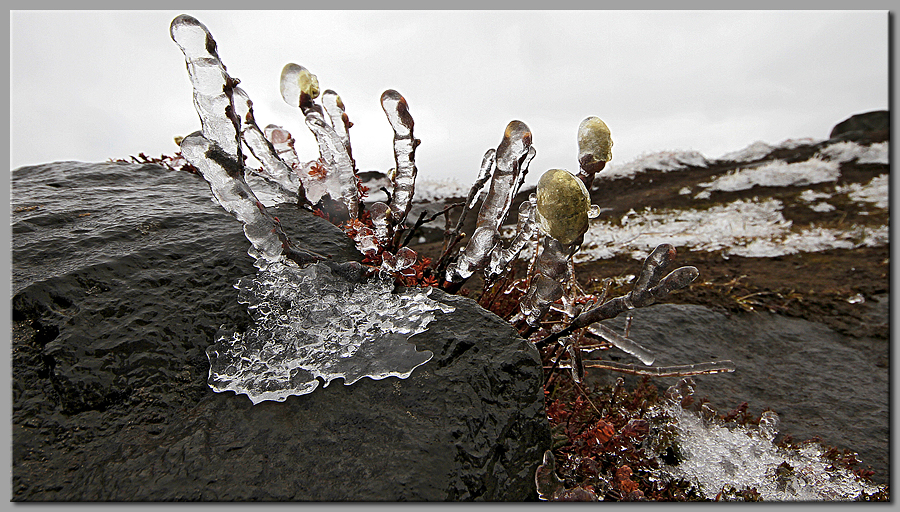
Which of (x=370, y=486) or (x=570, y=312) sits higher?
(x=570, y=312)

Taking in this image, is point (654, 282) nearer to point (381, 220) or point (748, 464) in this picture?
point (381, 220)

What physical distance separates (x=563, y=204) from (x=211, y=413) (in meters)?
1.42

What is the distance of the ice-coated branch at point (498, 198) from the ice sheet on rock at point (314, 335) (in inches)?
9.8

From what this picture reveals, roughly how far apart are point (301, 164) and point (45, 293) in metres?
1.52

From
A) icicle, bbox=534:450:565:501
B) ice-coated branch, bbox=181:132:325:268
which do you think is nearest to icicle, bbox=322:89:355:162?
ice-coated branch, bbox=181:132:325:268

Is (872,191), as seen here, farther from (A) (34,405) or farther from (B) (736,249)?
(A) (34,405)

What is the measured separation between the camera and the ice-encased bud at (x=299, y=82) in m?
2.56

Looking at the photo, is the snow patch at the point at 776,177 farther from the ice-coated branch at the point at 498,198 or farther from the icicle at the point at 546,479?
the icicle at the point at 546,479

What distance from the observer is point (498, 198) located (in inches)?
79.0

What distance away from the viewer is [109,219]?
92.7 inches

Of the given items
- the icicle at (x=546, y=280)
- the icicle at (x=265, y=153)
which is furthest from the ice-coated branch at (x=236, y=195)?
the icicle at (x=546, y=280)

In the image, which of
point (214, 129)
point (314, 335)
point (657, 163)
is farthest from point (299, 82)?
point (657, 163)

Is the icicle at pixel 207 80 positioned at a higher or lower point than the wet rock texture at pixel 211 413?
higher

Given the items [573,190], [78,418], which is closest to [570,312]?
[573,190]
